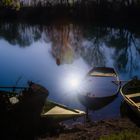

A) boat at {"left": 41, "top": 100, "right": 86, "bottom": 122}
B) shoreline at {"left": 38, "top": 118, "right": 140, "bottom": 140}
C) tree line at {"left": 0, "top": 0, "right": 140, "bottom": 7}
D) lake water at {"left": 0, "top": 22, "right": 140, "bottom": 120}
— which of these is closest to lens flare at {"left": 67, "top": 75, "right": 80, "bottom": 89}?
lake water at {"left": 0, "top": 22, "right": 140, "bottom": 120}

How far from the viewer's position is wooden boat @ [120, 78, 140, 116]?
14.4 m

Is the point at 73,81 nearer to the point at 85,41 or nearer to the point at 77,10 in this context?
the point at 85,41

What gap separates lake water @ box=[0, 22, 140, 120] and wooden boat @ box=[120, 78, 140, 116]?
83 centimetres

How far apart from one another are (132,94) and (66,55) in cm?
1798

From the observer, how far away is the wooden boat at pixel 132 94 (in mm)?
14391

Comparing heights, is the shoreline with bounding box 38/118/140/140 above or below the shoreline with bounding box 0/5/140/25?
below

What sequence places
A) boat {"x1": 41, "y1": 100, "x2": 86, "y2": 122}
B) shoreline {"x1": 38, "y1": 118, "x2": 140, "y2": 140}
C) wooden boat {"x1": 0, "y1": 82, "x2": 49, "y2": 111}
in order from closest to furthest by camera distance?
wooden boat {"x1": 0, "y1": 82, "x2": 49, "y2": 111}, shoreline {"x1": 38, "y1": 118, "x2": 140, "y2": 140}, boat {"x1": 41, "y1": 100, "x2": 86, "y2": 122}

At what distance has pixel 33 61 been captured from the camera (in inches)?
1141

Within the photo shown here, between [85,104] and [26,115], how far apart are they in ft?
15.2

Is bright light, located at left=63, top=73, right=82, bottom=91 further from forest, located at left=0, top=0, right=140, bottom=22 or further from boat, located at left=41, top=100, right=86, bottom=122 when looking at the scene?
forest, located at left=0, top=0, right=140, bottom=22

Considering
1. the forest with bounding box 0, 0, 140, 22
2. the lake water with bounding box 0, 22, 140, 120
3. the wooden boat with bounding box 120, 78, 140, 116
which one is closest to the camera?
the wooden boat with bounding box 120, 78, 140, 116

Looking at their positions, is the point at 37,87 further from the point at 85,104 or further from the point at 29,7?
the point at 29,7

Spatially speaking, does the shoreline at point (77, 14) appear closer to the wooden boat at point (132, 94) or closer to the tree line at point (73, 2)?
the tree line at point (73, 2)

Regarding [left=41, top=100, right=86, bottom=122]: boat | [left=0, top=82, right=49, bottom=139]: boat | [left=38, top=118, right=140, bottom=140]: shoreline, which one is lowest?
[left=38, top=118, right=140, bottom=140]: shoreline
